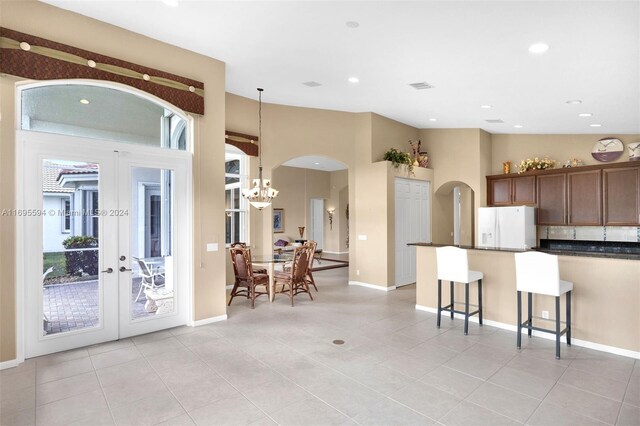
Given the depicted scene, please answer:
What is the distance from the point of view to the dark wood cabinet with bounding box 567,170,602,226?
6711 millimetres

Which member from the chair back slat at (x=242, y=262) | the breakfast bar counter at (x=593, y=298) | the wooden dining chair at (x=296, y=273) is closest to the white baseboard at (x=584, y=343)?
the breakfast bar counter at (x=593, y=298)

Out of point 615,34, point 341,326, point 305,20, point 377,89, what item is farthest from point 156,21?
point 615,34

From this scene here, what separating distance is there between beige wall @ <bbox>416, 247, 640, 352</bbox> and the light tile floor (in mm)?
286

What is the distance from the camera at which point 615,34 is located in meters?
3.54

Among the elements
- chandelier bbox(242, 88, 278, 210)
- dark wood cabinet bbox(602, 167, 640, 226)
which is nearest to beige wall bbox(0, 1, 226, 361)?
chandelier bbox(242, 88, 278, 210)

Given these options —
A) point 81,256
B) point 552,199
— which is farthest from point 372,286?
point 81,256

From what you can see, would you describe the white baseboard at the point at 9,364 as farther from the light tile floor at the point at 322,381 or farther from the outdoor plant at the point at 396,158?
the outdoor plant at the point at 396,158

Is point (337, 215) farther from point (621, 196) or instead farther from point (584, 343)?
point (584, 343)

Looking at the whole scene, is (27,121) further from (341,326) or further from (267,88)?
(341,326)

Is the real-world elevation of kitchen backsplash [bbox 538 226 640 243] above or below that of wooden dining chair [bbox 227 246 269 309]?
above

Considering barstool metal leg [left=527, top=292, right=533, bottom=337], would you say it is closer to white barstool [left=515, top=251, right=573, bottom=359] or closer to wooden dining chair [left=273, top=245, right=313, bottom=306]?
white barstool [left=515, top=251, right=573, bottom=359]

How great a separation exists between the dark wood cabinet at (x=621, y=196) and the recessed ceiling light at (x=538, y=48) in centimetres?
402

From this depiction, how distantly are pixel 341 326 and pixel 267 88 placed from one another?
13.8ft

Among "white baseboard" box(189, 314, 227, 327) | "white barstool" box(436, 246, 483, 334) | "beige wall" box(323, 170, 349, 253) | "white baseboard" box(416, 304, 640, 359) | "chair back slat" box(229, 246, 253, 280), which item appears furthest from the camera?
"beige wall" box(323, 170, 349, 253)
